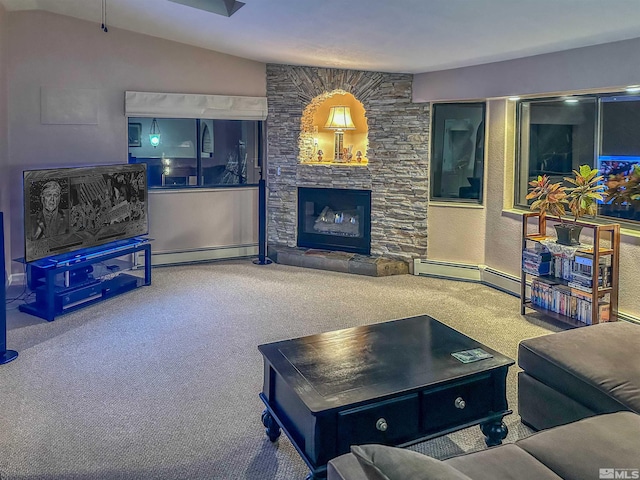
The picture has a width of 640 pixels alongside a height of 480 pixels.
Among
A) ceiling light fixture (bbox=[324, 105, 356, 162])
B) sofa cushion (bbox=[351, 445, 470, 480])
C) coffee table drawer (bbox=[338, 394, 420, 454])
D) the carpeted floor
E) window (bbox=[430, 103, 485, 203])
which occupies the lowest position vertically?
the carpeted floor

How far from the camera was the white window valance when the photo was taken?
592 cm

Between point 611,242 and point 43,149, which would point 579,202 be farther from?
point 43,149

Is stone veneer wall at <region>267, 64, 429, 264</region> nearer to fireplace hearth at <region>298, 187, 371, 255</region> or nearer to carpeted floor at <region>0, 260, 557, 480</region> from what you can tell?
fireplace hearth at <region>298, 187, 371, 255</region>

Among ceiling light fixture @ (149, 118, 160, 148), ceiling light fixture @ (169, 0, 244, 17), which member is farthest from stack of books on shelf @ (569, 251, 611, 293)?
ceiling light fixture @ (149, 118, 160, 148)

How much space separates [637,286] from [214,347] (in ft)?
10.9

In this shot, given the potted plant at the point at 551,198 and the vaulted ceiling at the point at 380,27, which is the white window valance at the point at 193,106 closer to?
the vaulted ceiling at the point at 380,27

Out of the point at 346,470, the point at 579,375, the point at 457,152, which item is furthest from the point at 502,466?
the point at 457,152

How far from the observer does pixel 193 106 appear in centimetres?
623

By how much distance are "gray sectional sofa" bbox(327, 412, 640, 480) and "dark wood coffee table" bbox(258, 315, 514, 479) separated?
48 cm

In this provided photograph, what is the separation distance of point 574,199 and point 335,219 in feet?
10.0

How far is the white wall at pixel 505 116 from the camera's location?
4.09 m

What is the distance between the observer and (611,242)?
425 centimetres

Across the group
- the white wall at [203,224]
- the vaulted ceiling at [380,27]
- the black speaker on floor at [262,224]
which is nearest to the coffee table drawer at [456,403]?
the vaulted ceiling at [380,27]

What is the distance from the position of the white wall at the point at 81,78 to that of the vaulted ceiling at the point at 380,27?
0.52 ft
